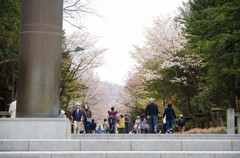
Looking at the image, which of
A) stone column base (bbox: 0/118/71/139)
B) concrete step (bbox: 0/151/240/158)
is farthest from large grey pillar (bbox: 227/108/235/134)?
stone column base (bbox: 0/118/71/139)

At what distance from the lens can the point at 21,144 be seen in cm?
959

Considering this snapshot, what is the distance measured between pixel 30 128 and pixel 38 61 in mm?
1892

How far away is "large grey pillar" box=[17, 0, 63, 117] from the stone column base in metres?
0.51

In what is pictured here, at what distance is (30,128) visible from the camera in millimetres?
10500

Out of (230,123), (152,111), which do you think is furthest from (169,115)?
(230,123)

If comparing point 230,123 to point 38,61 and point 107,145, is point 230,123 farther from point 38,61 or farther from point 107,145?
point 38,61

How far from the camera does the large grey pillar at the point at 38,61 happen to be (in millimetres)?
11078

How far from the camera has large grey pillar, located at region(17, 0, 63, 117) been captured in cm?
1108

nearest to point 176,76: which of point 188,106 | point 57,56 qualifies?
point 188,106

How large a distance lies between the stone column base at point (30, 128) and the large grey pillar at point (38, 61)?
0.51m

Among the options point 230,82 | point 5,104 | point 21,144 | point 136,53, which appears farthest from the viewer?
point 136,53

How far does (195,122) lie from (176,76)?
3973 millimetres

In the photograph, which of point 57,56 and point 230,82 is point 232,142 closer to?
point 57,56

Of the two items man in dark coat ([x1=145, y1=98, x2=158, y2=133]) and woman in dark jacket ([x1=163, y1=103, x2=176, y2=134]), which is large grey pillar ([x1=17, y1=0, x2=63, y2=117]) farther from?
woman in dark jacket ([x1=163, y1=103, x2=176, y2=134])
